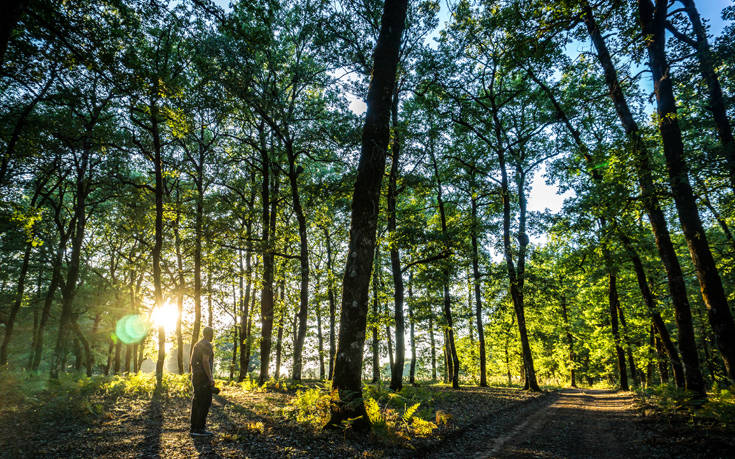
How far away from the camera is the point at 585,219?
11.5 meters

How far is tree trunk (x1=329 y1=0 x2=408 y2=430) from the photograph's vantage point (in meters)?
6.27

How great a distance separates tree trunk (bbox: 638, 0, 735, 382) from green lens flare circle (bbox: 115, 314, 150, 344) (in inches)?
1391

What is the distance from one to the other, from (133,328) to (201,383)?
28.9 m

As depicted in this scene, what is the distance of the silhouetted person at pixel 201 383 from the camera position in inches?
256

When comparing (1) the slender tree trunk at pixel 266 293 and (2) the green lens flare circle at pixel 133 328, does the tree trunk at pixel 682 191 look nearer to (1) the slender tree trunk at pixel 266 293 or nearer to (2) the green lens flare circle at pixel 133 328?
(1) the slender tree trunk at pixel 266 293

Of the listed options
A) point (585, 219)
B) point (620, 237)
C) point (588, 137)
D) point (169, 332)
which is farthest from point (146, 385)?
point (588, 137)

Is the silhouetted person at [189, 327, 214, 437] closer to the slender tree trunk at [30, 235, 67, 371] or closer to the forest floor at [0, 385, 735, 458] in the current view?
the forest floor at [0, 385, 735, 458]

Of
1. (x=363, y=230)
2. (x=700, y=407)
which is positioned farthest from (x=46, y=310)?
(x=700, y=407)

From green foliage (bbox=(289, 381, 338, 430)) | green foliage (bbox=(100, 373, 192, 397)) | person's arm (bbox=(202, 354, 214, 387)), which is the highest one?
person's arm (bbox=(202, 354, 214, 387))

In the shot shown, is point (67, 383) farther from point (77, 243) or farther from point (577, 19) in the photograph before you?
point (577, 19)

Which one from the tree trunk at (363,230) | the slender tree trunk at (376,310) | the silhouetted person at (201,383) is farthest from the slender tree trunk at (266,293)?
the tree trunk at (363,230)

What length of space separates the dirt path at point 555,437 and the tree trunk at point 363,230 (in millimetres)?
2044

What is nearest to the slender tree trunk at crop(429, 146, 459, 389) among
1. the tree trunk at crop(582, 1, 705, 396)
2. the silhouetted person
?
the tree trunk at crop(582, 1, 705, 396)

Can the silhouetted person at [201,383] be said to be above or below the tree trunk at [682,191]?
below
